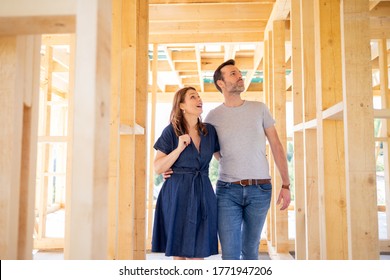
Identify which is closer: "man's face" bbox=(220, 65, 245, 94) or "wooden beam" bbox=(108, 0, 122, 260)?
"wooden beam" bbox=(108, 0, 122, 260)

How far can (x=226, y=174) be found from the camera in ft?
6.51

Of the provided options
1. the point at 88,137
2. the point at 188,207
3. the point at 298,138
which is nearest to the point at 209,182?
the point at 188,207

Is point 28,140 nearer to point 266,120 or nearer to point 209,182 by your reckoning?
point 209,182

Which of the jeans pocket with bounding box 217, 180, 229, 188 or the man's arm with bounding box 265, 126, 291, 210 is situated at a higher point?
the man's arm with bounding box 265, 126, 291, 210

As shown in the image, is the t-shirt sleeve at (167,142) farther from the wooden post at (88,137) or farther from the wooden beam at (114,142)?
the wooden post at (88,137)

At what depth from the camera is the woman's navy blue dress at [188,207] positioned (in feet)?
6.13

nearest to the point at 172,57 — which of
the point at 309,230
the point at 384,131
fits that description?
the point at 384,131

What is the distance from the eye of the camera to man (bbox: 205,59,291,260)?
1.93 m

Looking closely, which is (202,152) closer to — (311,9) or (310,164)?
(310,164)

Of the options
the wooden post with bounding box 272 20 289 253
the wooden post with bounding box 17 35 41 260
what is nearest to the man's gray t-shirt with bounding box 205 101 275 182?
the wooden post with bounding box 272 20 289 253

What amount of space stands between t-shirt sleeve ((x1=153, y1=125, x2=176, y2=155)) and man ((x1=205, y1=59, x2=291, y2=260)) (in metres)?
0.28

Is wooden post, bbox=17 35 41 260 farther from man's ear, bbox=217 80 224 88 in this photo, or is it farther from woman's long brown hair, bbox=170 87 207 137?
man's ear, bbox=217 80 224 88

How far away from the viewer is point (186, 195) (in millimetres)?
1890
